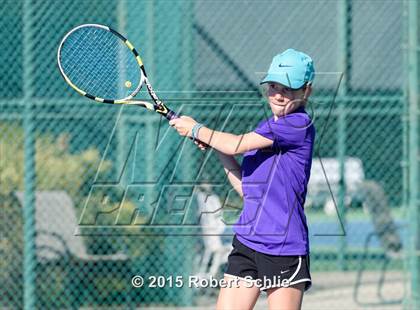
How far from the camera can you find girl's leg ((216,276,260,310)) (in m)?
4.14

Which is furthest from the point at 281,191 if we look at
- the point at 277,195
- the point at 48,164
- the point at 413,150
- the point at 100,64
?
the point at 48,164

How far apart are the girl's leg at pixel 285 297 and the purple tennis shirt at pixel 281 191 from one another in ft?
0.50

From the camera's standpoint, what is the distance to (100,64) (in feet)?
17.3

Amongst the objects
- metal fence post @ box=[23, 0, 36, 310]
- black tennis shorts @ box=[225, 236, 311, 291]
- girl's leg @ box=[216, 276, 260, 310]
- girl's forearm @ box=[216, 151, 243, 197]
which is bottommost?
metal fence post @ box=[23, 0, 36, 310]

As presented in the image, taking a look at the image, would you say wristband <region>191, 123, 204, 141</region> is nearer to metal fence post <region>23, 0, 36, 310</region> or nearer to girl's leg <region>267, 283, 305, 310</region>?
girl's leg <region>267, 283, 305, 310</region>

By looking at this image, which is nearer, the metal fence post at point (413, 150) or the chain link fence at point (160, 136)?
the metal fence post at point (413, 150)

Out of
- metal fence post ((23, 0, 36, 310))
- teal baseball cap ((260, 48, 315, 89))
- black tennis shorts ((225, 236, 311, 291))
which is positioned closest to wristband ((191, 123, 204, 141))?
teal baseball cap ((260, 48, 315, 89))

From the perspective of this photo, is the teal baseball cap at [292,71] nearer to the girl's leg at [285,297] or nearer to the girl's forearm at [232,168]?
the girl's forearm at [232,168]

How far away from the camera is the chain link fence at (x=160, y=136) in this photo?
6.80 m

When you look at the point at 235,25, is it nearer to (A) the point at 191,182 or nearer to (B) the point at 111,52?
(A) the point at 191,182

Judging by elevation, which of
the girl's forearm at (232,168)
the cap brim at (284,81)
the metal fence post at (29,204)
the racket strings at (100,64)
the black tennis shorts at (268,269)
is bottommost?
the metal fence post at (29,204)

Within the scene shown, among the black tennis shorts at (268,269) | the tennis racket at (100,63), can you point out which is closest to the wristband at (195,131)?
the black tennis shorts at (268,269)

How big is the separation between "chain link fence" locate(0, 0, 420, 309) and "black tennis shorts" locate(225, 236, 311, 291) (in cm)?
260

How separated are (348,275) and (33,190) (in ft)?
8.09
